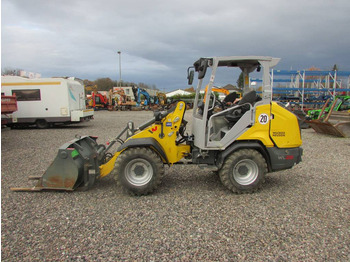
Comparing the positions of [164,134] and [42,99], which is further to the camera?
[42,99]

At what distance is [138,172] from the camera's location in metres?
4.54

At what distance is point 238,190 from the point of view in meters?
4.54

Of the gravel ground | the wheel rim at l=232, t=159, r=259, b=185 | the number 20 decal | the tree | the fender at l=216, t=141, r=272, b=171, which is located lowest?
the gravel ground

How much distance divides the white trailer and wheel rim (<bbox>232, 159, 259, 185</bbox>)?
38.6ft

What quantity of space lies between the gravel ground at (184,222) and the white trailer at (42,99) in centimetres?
903

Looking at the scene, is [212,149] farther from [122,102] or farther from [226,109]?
[122,102]

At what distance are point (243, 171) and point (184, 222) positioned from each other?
1.61 meters

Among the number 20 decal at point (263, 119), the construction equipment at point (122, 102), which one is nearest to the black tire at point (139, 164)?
the number 20 decal at point (263, 119)

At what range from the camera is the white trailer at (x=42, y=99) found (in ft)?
45.0

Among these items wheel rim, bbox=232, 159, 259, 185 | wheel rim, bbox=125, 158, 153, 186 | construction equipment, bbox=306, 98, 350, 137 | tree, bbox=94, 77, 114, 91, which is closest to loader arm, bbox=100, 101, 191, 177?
wheel rim, bbox=125, 158, 153, 186

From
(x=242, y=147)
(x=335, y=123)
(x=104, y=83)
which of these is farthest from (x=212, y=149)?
(x=104, y=83)

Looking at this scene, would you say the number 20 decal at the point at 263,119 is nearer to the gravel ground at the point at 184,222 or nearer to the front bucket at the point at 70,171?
the gravel ground at the point at 184,222

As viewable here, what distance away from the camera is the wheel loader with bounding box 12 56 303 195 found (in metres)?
4.43

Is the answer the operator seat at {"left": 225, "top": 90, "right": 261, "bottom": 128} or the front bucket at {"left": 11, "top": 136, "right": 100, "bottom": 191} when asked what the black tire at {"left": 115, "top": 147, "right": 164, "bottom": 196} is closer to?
the front bucket at {"left": 11, "top": 136, "right": 100, "bottom": 191}
